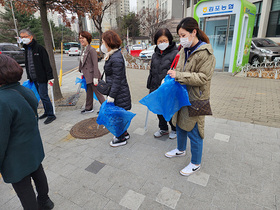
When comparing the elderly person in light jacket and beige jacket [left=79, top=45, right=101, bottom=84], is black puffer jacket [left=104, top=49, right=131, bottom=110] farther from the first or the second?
beige jacket [left=79, top=45, right=101, bottom=84]

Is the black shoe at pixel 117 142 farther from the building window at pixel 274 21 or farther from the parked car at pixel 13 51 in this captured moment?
the building window at pixel 274 21

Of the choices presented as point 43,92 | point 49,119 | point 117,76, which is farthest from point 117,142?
point 43,92

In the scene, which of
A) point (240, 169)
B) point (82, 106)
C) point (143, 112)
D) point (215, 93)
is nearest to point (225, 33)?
point (215, 93)

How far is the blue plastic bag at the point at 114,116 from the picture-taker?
2.90 m

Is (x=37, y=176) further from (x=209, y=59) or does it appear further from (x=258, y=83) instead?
(x=258, y=83)

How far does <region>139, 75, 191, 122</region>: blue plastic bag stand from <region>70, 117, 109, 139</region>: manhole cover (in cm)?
166

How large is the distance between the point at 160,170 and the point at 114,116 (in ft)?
3.48

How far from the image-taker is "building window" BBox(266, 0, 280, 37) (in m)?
15.9

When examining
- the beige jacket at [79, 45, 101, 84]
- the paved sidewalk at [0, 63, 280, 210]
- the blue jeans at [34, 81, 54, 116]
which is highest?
Answer: the beige jacket at [79, 45, 101, 84]

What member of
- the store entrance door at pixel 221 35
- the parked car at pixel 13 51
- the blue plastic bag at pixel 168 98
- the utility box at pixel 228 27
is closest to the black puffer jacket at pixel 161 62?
the blue plastic bag at pixel 168 98

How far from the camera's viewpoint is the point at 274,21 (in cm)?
1620

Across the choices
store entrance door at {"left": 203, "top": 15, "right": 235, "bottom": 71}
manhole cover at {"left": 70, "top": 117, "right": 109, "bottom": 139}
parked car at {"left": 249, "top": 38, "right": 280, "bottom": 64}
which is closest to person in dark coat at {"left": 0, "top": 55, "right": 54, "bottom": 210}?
manhole cover at {"left": 70, "top": 117, "right": 109, "bottom": 139}

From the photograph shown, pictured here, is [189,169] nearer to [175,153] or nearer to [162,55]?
[175,153]

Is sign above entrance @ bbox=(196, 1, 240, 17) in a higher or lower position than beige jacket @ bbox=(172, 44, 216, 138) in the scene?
higher
